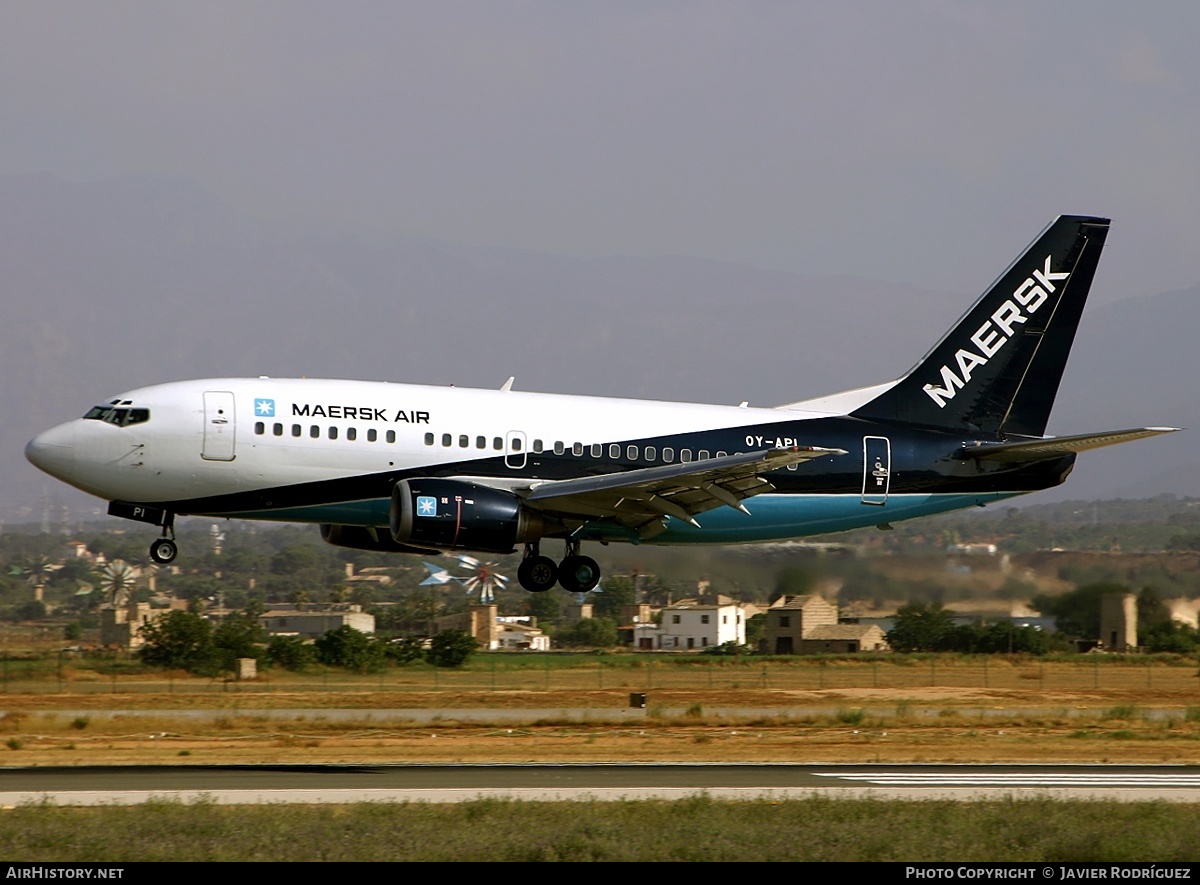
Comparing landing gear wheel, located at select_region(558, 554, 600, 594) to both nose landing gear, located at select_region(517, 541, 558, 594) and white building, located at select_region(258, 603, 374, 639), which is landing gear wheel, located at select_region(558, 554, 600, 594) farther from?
white building, located at select_region(258, 603, 374, 639)

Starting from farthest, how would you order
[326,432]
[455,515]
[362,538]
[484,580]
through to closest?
1. [484,580]
2. [362,538]
3. [326,432]
4. [455,515]

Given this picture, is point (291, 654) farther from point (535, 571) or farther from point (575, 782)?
point (575, 782)

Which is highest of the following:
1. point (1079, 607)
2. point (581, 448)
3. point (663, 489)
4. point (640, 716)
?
point (581, 448)

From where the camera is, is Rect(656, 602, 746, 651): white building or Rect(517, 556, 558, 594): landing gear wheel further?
Rect(656, 602, 746, 651): white building

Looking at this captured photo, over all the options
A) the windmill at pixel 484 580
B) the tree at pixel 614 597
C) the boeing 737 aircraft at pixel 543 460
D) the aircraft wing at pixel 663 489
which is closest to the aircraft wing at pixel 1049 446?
the boeing 737 aircraft at pixel 543 460

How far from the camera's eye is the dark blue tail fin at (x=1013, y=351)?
41500 millimetres

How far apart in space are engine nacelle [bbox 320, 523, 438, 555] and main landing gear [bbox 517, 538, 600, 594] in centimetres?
247

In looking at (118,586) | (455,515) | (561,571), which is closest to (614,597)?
(118,586)

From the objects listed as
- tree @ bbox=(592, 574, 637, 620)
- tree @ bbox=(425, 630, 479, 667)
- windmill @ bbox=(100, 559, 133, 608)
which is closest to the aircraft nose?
tree @ bbox=(425, 630, 479, 667)

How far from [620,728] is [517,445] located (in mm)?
15048

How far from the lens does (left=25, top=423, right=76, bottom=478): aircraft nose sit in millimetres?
34562

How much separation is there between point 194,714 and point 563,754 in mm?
18869

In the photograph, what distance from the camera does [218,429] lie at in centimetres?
3453

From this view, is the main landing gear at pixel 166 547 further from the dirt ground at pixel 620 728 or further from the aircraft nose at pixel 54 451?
the dirt ground at pixel 620 728
